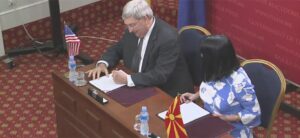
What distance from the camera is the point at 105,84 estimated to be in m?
3.39

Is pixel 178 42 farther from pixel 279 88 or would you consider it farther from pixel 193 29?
pixel 279 88

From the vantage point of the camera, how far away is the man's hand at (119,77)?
11.0 feet

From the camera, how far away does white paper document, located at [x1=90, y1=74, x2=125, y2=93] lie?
3.34m

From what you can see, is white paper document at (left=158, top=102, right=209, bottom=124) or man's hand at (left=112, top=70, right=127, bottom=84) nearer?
white paper document at (left=158, top=102, right=209, bottom=124)

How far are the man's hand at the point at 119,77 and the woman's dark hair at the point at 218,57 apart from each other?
21.7 inches

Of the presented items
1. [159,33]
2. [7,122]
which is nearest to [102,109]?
[159,33]

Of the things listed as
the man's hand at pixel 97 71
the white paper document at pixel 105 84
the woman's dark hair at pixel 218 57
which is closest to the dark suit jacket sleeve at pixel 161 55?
the white paper document at pixel 105 84

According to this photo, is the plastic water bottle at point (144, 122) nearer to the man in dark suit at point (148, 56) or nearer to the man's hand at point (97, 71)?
the man in dark suit at point (148, 56)

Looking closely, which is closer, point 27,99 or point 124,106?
point 124,106

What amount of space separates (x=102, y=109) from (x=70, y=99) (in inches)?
16.6

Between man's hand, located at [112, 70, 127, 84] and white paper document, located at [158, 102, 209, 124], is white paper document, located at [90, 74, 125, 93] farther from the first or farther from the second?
white paper document, located at [158, 102, 209, 124]

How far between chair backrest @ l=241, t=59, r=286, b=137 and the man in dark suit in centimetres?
50

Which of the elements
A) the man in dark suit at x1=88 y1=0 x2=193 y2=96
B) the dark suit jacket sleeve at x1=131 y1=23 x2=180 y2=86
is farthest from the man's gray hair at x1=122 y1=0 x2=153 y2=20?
the dark suit jacket sleeve at x1=131 y1=23 x2=180 y2=86

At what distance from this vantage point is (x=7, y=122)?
455 cm
